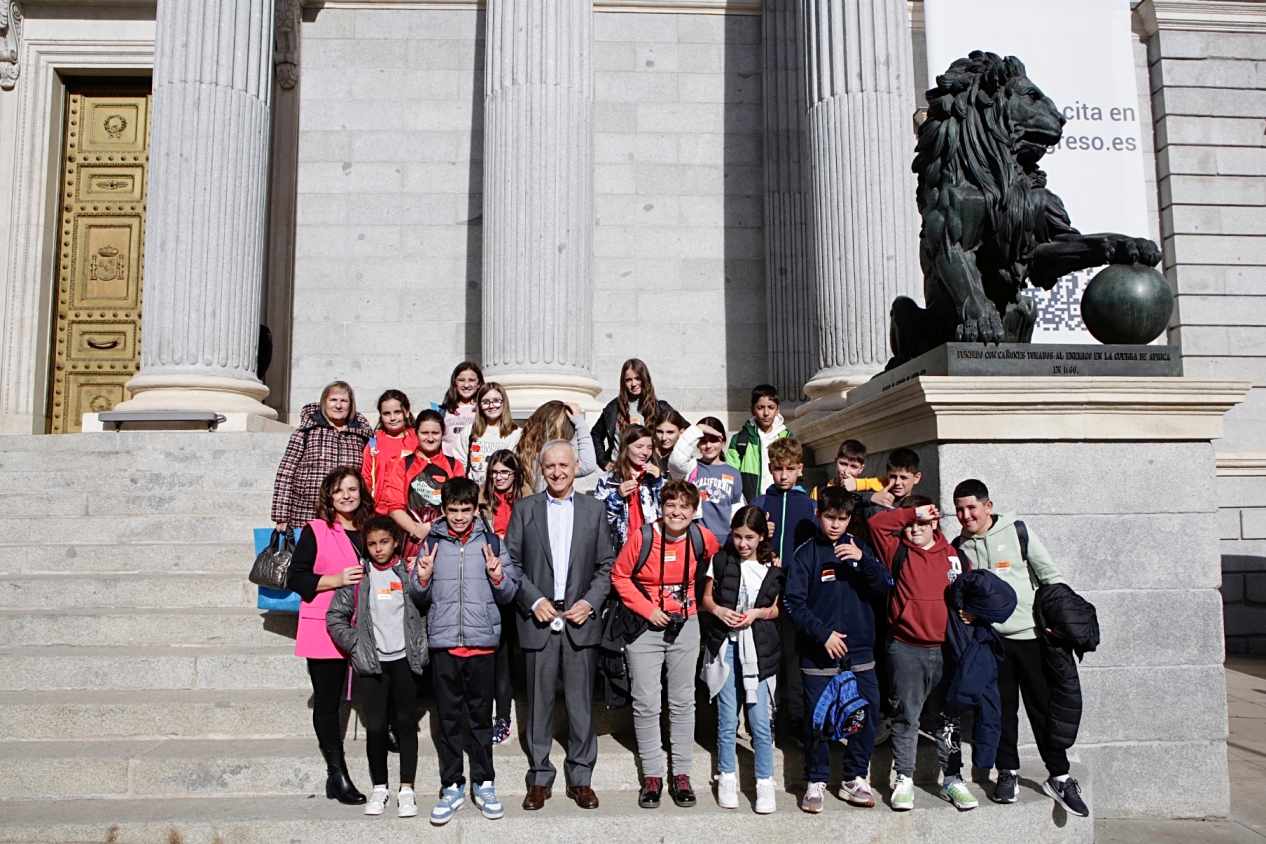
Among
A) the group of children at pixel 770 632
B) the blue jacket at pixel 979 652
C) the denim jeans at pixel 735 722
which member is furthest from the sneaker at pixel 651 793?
the blue jacket at pixel 979 652

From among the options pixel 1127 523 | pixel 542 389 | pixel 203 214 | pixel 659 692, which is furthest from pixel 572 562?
pixel 203 214

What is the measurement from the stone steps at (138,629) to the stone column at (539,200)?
14.9 ft

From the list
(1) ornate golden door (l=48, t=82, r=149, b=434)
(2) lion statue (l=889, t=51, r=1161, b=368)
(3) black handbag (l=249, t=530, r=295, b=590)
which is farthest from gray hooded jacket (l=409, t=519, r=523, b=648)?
(1) ornate golden door (l=48, t=82, r=149, b=434)

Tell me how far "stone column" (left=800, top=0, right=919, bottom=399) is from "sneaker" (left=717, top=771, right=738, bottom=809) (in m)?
6.13

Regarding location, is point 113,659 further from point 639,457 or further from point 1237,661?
point 1237,661

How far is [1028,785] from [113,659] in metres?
5.43

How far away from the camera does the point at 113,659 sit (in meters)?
5.88

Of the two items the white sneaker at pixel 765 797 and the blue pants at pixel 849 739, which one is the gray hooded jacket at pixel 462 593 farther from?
the blue pants at pixel 849 739

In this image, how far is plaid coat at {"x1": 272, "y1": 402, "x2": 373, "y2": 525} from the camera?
6152 mm

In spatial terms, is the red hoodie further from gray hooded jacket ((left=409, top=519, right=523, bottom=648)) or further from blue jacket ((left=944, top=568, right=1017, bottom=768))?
gray hooded jacket ((left=409, top=519, right=523, bottom=648))

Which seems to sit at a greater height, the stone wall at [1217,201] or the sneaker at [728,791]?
the stone wall at [1217,201]

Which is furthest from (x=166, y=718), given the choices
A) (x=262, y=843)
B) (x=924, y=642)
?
(x=924, y=642)

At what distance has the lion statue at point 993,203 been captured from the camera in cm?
625

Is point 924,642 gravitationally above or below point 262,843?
above
